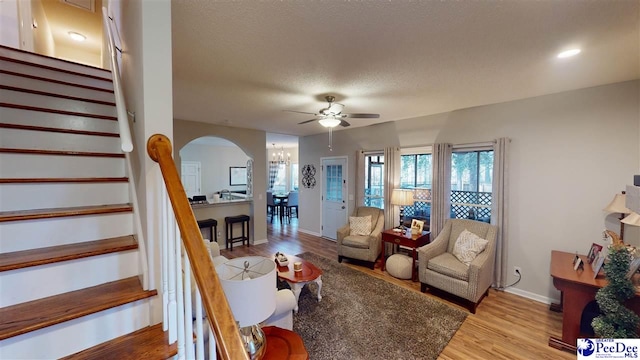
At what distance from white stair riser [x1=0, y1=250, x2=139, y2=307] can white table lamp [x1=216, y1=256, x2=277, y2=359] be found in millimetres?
540

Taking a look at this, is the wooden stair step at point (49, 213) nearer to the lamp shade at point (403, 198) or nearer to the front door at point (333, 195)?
the lamp shade at point (403, 198)

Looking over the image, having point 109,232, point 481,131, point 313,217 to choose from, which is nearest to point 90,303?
point 109,232

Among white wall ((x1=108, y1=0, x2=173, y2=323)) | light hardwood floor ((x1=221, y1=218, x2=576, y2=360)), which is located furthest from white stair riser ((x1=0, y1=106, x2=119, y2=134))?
light hardwood floor ((x1=221, y1=218, x2=576, y2=360))

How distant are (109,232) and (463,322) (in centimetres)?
334

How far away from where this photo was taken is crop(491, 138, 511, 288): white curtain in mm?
3350

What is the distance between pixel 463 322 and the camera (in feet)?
8.80

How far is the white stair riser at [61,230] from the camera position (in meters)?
1.25

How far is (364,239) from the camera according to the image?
4258 mm

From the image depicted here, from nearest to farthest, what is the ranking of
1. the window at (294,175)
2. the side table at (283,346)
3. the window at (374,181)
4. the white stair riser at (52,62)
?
the side table at (283,346), the white stair riser at (52,62), the window at (374,181), the window at (294,175)

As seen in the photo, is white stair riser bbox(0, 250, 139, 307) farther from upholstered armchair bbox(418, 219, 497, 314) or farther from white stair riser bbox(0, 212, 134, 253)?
upholstered armchair bbox(418, 219, 497, 314)

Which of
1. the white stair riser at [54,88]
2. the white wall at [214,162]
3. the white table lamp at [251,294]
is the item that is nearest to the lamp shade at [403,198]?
the white table lamp at [251,294]

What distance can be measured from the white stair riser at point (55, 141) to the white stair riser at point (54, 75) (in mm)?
1168

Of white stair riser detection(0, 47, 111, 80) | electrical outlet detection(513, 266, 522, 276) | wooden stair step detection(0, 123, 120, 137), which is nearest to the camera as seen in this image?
wooden stair step detection(0, 123, 120, 137)

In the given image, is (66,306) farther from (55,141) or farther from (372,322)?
(372,322)
